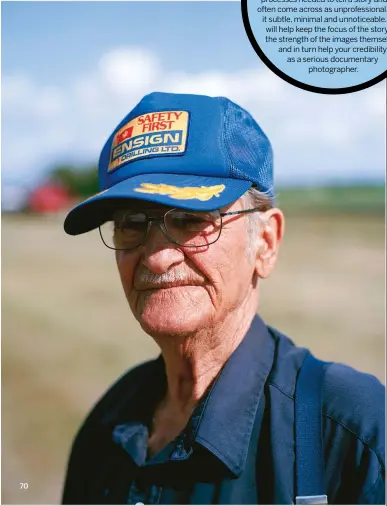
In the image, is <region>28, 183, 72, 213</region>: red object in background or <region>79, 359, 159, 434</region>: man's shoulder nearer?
<region>79, 359, 159, 434</region>: man's shoulder

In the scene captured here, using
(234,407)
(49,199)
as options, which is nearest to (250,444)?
(234,407)

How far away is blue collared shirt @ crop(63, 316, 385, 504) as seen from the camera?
3.42 feet

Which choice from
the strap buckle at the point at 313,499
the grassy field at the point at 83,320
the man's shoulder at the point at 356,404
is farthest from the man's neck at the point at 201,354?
the grassy field at the point at 83,320

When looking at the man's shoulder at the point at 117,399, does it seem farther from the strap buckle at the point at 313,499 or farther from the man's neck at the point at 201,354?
the strap buckle at the point at 313,499

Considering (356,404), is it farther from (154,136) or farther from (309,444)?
(154,136)

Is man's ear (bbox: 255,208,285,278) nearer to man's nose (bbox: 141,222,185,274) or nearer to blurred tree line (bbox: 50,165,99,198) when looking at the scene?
man's nose (bbox: 141,222,185,274)

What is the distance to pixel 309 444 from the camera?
1047 millimetres

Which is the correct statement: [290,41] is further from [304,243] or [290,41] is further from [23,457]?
[304,243]

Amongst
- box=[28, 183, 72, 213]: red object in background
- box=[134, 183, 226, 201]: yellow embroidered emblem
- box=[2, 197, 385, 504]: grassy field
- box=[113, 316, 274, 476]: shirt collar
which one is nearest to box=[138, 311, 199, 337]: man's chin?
box=[113, 316, 274, 476]: shirt collar

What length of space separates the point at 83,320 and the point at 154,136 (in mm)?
3302

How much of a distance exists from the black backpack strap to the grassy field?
150 cm

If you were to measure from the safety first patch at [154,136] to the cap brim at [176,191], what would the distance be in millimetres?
59

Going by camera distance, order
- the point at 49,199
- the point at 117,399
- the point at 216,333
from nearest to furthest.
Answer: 1. the point at 216,333
2. the point at 117,399
3. the point at 49,199

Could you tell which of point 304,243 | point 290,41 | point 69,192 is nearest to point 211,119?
point 290,41
